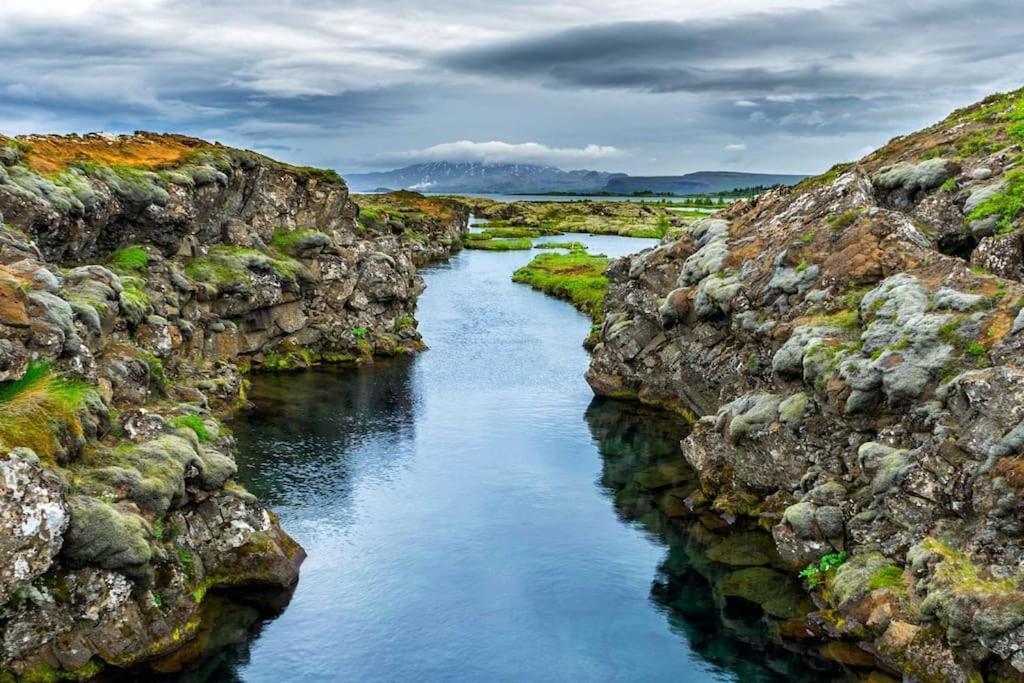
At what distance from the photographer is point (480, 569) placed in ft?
154

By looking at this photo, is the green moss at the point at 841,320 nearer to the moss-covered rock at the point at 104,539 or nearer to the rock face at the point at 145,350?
the rock face at the point at 145,350

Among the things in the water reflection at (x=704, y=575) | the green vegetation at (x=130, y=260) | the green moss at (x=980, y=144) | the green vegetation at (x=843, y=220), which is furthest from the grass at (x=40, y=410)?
the green moss at (x=980, y=144)

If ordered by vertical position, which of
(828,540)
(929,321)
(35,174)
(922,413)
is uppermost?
(35,174)

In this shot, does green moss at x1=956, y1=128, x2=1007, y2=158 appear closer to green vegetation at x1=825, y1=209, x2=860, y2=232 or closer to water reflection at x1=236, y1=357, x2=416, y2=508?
green vegetation at x1=825, y1=209, x2=860, y2=232

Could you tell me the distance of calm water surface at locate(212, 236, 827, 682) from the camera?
38.2 metres

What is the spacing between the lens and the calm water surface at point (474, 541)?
38250 mm

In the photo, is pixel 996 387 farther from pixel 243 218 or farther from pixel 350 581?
pixel 243 218

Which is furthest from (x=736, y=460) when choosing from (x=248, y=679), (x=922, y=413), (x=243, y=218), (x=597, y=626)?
(x=243, y=218)

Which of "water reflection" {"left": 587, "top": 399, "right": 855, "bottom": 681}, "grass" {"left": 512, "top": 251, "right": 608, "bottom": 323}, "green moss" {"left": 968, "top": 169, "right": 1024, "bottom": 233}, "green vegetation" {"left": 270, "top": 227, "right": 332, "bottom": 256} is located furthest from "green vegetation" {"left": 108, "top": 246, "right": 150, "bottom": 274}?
"green moss" {"left": 968, "top": 169, "right": 1024, "bottom": 233}

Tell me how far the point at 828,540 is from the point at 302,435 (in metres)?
41.0

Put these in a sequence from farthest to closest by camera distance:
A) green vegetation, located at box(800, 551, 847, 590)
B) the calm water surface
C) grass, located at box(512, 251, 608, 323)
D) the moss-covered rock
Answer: grass, located at box(512, 251, 608, 323) → green vegetation, located at box(800, 551, 847, 590) → the calm water surface → the moss-covered rock

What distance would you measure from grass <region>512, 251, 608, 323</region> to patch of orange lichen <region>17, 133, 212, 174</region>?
57.3 metres

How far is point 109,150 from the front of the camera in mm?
84062

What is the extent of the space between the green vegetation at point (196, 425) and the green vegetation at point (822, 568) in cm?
3301
